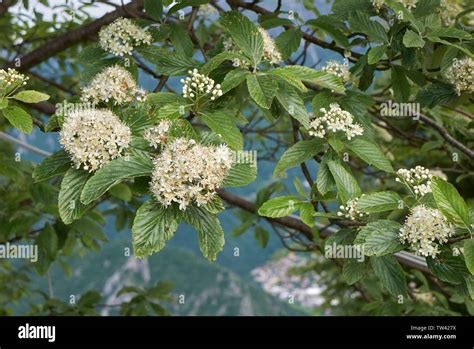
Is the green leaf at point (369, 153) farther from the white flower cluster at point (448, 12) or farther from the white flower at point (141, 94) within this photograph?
the white flower cluster at point (448, 12)

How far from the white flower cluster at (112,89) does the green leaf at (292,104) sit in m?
0.31

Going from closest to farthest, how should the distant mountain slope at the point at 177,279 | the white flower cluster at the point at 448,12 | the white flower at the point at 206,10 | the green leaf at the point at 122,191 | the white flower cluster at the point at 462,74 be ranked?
1. the white flower cluster at the point at 462,74
2. the white flower cluster at the point at 448,12
3. the green leaf at the point at 122,191
4. the white flower at the point at 206,10
5. the distant mountain slope at the point at 177,279

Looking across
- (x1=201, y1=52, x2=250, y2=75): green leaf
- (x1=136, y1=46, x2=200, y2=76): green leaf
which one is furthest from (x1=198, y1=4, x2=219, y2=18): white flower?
(x1=201, y1=52, x2=250, y2=75): green leaf

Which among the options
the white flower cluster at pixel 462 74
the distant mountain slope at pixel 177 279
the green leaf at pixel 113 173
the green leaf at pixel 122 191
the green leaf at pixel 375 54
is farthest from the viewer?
the distant mountain slope at pixel 177 279

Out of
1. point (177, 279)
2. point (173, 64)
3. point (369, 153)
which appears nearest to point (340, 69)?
point (369, 153)

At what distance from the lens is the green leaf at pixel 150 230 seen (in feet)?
3.16

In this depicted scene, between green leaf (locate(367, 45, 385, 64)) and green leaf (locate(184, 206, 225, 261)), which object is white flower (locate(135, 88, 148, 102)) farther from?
green leaf (locate(367, 45, 385, 64))

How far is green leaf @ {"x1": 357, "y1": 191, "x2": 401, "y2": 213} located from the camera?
3.72 feet

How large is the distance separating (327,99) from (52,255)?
1132 mm

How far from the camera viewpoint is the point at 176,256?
5.11 meters

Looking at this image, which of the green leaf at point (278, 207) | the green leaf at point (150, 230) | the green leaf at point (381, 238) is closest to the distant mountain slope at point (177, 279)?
the green leaf at point (278, 207)

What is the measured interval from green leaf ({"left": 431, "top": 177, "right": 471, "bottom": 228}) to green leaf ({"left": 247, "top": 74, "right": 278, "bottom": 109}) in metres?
0.34

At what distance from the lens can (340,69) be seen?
1600 millimetres
